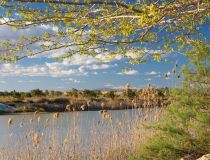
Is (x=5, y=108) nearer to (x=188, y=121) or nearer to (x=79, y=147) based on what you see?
(x=79, y=147)

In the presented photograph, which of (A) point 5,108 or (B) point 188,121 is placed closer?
(B) point 188,121

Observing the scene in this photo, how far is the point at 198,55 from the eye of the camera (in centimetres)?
662

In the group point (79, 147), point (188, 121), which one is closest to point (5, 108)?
point (79, 147)

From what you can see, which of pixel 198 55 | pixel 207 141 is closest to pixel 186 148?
pixel 207 141

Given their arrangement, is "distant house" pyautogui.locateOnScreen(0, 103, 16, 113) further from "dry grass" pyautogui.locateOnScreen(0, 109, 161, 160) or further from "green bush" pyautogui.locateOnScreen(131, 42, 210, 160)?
"green bush" pyautogui.locateOnScreen(131, 42, 210, 160)

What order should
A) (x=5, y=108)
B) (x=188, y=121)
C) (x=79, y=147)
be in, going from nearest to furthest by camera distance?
1. (x=188, y=121)
2. (x=79, y=147)
3. (x=5, y=108)

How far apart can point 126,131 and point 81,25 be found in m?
4.51

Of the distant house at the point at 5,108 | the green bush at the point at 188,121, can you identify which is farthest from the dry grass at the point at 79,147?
the distant house at the point at 5,108

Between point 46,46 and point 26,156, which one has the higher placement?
point 46,46

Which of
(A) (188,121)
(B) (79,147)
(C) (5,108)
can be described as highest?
(A) (188,121)

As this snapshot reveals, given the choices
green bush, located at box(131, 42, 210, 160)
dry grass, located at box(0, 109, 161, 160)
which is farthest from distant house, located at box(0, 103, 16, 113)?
green bush, located at box(131, 42, 210, 160)

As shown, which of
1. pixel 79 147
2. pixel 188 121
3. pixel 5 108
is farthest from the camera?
pixel 5 108

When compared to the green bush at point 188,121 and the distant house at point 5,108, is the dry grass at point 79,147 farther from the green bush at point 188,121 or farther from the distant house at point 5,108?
the distant house at point 5,108

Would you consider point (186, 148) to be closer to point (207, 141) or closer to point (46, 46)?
point (207, 141)
